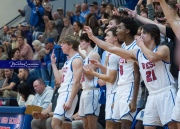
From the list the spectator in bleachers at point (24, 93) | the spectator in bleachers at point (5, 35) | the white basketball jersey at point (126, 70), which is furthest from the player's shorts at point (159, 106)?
the spectator in bleachers at point (5, 35)

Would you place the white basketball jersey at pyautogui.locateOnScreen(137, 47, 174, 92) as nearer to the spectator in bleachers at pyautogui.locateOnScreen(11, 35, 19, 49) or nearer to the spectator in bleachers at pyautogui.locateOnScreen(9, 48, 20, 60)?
the spectator in bleachers at pyautogui.locateOnScreen(9, 48, 20, 60)

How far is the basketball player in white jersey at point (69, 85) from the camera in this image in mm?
8594

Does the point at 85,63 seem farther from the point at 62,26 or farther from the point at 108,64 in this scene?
the point at 62,26

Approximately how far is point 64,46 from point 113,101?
1.66 meters

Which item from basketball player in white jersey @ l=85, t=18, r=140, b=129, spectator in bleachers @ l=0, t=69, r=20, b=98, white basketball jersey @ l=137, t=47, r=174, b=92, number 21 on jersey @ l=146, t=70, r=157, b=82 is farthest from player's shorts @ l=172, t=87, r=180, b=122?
spectator in bleachers @ l=0, t=69, r=20, b=98

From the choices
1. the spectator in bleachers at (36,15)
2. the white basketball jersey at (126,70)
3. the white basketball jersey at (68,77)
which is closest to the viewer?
the white basketball jersey at (126,70)

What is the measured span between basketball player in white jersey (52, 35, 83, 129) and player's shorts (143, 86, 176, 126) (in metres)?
2.06

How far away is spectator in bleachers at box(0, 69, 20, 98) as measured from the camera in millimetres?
13375

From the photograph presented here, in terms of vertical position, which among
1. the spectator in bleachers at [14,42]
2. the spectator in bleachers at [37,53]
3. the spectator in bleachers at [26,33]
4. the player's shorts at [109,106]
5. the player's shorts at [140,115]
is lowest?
the player's shorts at [140,115]

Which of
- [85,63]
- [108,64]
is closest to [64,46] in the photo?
[85,63]

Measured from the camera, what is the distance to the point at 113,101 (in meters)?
7.86

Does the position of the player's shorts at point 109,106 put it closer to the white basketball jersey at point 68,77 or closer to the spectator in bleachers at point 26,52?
the white basketball jersey at point 68,77

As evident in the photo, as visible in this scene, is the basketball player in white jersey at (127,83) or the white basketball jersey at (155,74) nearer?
the white basketball jersey at (155,74)

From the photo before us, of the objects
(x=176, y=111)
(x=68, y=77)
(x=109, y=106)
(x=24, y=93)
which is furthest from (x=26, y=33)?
(x=176, y=111)
